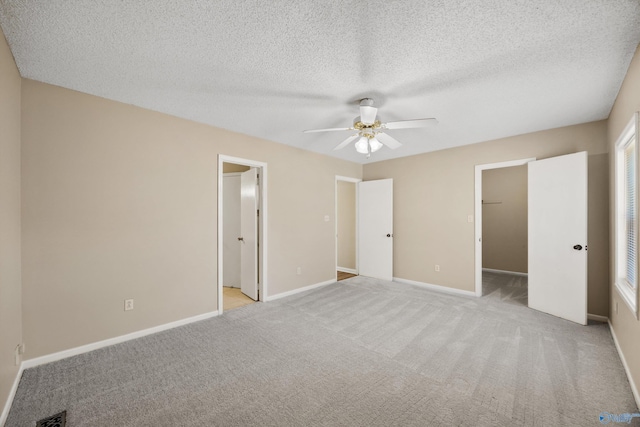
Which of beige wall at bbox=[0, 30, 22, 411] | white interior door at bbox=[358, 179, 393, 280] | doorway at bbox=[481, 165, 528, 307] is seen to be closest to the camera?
beige wall at bbox=[0, 30, 22, 411]

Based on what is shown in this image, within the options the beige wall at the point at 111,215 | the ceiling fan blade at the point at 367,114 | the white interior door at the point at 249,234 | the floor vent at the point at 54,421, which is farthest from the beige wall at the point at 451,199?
the floor vent at the point at 54,421

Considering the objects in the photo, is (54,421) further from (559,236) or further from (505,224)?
(505,224)

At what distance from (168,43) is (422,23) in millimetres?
1697

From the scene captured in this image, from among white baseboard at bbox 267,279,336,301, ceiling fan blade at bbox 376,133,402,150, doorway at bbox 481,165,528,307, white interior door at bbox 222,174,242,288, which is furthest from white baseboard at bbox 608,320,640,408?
white interior door at bbox 222,174,242,288

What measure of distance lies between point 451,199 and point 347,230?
244 cm

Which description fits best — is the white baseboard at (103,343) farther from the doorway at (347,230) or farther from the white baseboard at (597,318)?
the white baseboard at (597,318)

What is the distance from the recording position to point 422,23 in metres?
1.59

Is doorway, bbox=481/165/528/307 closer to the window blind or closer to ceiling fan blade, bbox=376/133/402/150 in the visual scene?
the window blind

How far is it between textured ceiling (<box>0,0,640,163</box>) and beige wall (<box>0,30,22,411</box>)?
24cm

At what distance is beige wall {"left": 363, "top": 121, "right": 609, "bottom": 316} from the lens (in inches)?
127

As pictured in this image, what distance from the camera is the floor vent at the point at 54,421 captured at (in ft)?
5.29

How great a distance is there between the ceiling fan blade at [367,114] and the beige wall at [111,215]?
196 cm

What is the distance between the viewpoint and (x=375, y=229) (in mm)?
5422

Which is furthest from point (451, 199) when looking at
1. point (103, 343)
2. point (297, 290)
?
point (103, 343)
